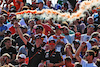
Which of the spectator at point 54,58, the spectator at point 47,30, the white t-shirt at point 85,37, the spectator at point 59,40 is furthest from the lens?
the spectator at point 47,30

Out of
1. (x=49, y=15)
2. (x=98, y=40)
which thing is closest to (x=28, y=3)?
(x=49, y=15)

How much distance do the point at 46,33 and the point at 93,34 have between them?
1.63 m

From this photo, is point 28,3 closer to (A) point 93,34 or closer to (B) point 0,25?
(B) point 0,25

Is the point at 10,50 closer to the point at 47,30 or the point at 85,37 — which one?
the point at 47,30

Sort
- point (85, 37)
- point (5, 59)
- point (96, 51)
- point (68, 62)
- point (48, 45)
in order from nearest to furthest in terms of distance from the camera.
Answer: point (68, 62) < point (5, 59) < point (96, 51) < point (48, 45) < point (85, 37)

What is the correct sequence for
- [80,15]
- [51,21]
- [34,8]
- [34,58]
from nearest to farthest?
[34,58] < [51,21] < [80,15] < [34,8]

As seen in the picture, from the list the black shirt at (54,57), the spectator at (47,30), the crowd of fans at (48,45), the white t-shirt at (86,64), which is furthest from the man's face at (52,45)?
the spectator at (47,30)

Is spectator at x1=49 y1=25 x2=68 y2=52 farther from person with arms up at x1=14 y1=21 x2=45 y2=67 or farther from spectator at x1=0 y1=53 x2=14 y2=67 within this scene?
spectator at x1=0 y1=53 x2=14 y2=67

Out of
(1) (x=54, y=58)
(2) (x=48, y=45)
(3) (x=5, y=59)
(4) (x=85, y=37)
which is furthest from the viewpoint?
(4) (x=85, y=37)

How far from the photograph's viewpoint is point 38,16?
34.5 ft

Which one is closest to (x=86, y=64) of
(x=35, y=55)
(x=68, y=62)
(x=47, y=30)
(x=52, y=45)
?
(x=68, y=62)

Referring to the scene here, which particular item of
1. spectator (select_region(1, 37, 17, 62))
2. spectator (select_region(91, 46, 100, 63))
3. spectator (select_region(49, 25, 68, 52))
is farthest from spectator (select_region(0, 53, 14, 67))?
spectator (select_region(91, 46, 100, 63))

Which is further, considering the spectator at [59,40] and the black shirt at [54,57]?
the spectator at [59,40]

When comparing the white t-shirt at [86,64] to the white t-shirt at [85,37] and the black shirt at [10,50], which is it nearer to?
the white t-shirt at [85,37]
